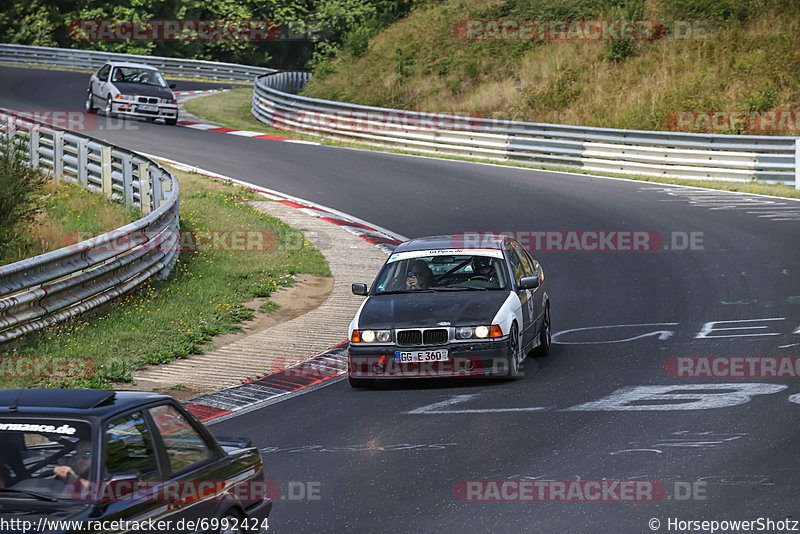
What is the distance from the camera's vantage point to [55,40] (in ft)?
203

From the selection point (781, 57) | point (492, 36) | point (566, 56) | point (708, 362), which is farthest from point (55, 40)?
point (708, 362)

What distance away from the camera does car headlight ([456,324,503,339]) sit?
11844 millimetres

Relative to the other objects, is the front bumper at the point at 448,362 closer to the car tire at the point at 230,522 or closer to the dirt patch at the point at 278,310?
the dirt patch at the point at 278,310

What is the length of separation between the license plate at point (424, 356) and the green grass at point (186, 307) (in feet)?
9.94

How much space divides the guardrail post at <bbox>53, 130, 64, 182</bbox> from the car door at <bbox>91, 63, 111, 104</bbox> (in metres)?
12.4

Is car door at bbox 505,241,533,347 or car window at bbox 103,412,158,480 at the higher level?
car window at bbox 103,412,158,480

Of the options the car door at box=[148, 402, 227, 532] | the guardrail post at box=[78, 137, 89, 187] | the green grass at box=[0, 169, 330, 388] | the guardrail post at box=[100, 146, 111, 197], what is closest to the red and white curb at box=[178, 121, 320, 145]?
the green grass at box=[0, 169, 330, 388]

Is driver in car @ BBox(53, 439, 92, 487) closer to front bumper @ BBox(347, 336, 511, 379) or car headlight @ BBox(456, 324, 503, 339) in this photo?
front bumper @ BBox(347, 336, 511, 379)

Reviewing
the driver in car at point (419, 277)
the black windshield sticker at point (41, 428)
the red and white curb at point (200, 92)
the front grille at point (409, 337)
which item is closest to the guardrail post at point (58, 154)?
the driver in car at point (419, 277)

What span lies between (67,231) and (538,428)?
1072cm

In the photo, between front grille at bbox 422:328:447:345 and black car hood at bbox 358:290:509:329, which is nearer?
front grille at bbox 422:328:447:345

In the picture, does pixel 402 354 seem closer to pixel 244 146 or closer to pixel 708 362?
pixel 708 362

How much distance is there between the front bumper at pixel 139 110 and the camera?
1378 inches

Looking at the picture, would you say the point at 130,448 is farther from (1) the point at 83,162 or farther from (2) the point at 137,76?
(2) the point at 137,76
